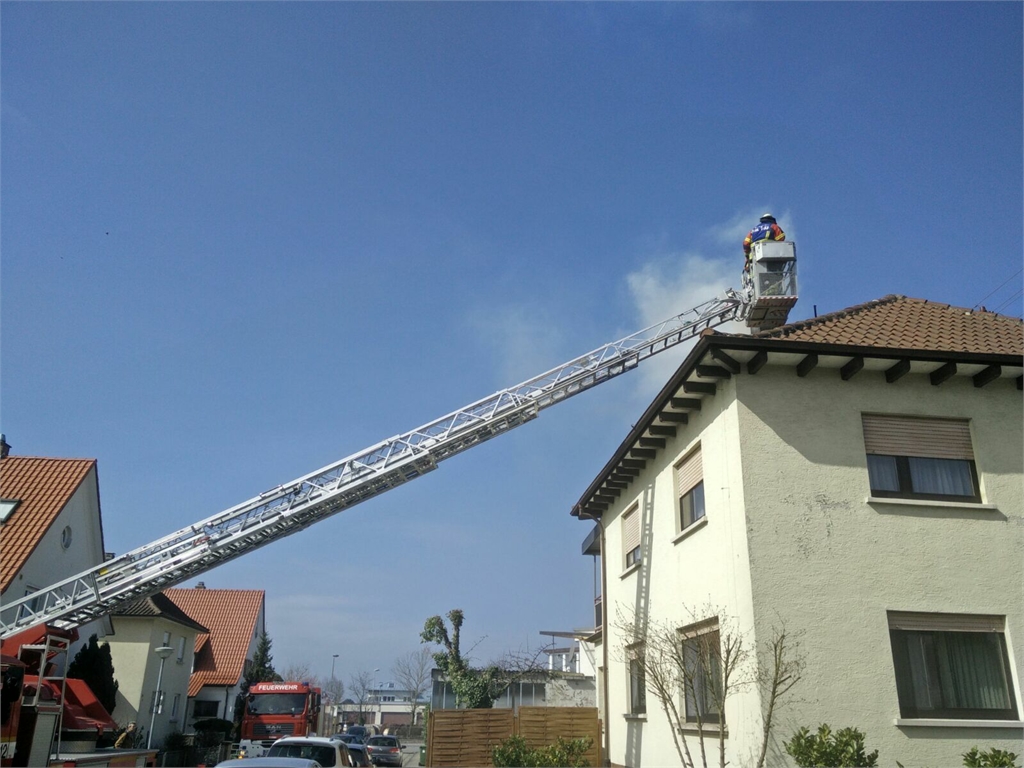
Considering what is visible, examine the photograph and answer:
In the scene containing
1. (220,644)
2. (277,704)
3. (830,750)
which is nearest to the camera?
(830,750)

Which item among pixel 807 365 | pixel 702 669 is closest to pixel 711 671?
pixel 702 669

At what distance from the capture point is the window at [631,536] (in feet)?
58.2

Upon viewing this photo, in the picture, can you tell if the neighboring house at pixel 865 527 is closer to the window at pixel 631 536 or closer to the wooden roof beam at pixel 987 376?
the wooden roof beam at pixel 987 376

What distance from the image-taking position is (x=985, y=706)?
36.1 feet

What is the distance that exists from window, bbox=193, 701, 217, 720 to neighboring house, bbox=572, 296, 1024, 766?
36.4 m

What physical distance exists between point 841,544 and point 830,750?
280 centimetres

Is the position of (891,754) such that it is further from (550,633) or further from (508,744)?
(550,633)

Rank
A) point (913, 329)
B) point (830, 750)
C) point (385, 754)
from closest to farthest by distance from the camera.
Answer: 1. point (830, 750)
2. point (913, 329)
3. point (385, 754)

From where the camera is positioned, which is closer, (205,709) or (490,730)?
(490,730)

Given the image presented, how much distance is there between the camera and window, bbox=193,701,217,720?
42.7 m

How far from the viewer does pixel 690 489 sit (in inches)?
567

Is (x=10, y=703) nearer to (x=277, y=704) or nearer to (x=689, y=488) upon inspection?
(x=689, y=488)

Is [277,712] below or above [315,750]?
below

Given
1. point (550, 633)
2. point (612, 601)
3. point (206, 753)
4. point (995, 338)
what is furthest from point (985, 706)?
point (550, 633)
